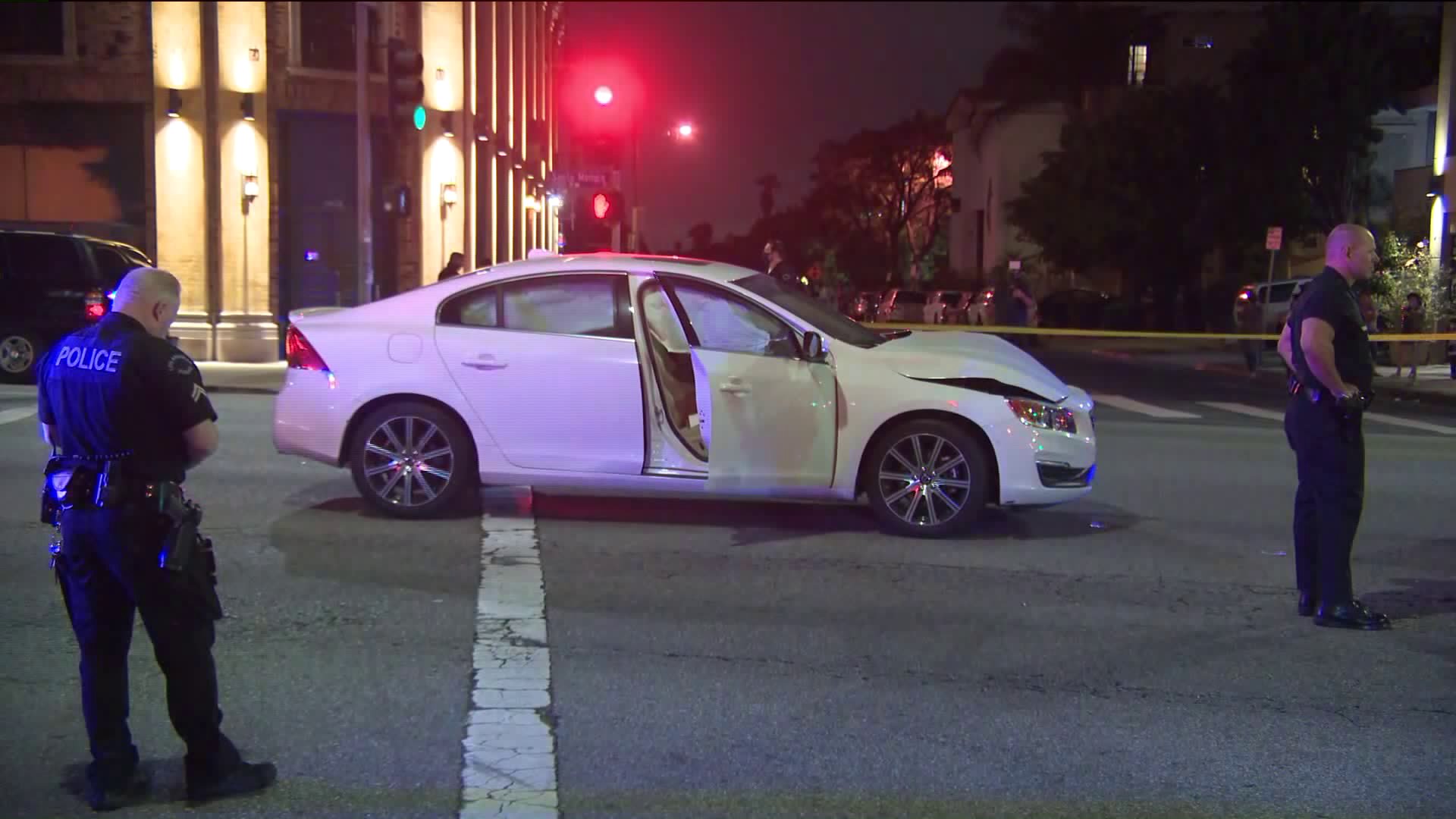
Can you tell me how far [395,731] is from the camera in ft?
16.9

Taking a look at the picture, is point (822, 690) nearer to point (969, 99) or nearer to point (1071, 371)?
point (1071, 371)

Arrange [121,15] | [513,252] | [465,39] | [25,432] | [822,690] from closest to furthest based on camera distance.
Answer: [822,690] → [25,432] → [121,15] → [465,39] → [513,252]

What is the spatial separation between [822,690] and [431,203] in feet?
73.5

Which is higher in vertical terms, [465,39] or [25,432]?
[465,39]

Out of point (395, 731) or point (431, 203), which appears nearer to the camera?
point (395, 731)

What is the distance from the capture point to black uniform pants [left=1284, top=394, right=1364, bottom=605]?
661 cm

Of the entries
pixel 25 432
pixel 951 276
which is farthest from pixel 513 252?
pixel 951 276

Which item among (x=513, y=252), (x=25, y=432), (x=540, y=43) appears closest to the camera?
(x=25, y=432)

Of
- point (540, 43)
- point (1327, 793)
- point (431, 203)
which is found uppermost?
point (540, 43)

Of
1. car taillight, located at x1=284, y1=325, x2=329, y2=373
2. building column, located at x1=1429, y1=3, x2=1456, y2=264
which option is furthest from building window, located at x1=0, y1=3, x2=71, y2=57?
building column, located at x1=1429, y1=3, x2=1456, y2=264

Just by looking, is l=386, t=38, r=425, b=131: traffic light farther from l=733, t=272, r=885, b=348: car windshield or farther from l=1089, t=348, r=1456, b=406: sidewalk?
l=1089, t=348, r=1456, b=406: sidewalk

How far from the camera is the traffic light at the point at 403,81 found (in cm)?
1683

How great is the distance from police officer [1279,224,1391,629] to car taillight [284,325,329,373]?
5.62 m

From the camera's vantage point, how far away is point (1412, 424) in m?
17.5
